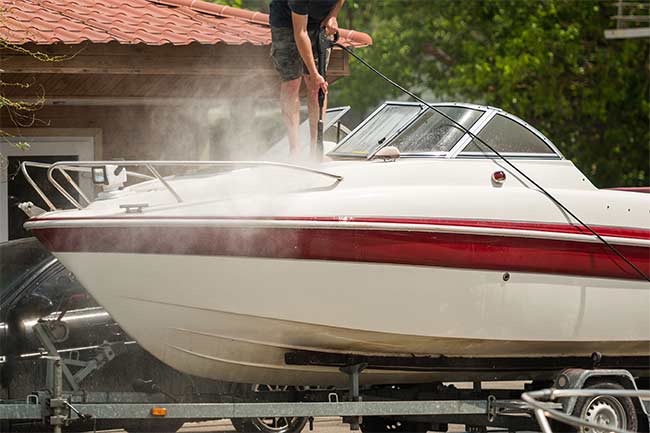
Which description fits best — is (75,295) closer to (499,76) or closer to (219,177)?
(219,177)

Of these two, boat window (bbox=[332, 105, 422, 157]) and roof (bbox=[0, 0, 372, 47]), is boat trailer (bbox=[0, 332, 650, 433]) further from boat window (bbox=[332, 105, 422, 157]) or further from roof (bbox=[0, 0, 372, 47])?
roof (bbox=[0, 0, 372, 47])

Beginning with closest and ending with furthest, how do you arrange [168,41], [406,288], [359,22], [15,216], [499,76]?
[406,288]
[168,41]
[15,216]
[499,76]
[359,22]

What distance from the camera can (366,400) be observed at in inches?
301

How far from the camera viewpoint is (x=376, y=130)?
8.28m

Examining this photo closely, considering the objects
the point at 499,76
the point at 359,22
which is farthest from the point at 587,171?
the point at 359,22

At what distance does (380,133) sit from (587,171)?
1606cm

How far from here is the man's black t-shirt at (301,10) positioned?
25.7 ft

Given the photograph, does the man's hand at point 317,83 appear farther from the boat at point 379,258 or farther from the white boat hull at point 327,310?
the white boat hull at point 327,310

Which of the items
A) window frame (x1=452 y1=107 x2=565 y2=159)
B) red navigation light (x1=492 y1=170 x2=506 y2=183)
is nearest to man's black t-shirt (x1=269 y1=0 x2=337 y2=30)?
window frame (x1=452 y1=107 x2=565 y2=159)

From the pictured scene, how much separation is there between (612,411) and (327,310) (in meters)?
2.09

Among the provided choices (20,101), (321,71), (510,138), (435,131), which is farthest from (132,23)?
(510,138)

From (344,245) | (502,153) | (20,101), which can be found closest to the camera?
(344,245)

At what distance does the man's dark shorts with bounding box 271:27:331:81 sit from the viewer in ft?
26.7

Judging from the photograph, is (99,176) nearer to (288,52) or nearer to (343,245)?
(343,245)
